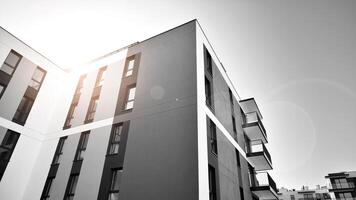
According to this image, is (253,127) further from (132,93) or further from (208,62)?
Result: (132,93)

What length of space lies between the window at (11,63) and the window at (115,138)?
28.5ft

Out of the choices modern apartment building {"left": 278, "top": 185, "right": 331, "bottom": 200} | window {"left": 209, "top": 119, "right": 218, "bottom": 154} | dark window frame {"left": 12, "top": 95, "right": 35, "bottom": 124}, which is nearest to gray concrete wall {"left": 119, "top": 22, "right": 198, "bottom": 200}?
window {"left": 209, "top": 119, "right": 218, "bottom": 154}

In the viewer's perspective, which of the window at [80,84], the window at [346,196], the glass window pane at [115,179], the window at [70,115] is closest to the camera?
the glass window pane at [115,179]

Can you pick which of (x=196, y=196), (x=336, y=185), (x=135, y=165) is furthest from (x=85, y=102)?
(x=336, y=185)

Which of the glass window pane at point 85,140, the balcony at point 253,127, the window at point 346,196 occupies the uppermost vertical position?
the balcony at point 253,127

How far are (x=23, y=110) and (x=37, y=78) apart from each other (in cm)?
292

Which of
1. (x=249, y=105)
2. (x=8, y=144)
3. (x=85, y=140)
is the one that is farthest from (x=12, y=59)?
(x=249, y=105)

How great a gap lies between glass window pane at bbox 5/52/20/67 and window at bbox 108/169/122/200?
1112 centimetres

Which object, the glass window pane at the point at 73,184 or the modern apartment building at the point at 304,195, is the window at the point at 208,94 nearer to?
the glass window pane at the point at 73,184

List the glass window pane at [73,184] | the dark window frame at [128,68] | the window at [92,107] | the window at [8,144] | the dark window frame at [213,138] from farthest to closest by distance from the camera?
the window at [92,107] < the dark window frame at [128,68] < the window at [8,144] < the glass window pane at [73,184] < the dark window frame at [213,138]

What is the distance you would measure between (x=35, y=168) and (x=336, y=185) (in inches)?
2102

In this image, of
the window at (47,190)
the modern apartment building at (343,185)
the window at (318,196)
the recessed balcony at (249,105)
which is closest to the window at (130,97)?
the window at (47,190)

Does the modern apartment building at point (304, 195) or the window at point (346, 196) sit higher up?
the modern apartment building at point (304, 195)

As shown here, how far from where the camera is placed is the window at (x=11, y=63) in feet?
47.1
